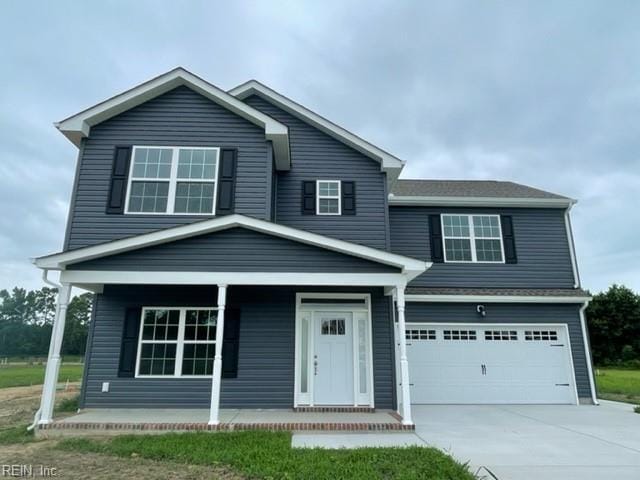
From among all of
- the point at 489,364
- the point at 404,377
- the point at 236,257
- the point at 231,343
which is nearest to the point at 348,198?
the point at 236,257

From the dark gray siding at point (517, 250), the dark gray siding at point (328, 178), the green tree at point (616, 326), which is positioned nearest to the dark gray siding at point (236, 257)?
the dark gray siding at point (328, 178)

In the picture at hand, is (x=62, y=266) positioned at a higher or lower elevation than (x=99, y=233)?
lower

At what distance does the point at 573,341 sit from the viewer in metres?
Result: 10.0

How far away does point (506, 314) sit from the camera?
1009 centimetres

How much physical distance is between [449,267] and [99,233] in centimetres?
903

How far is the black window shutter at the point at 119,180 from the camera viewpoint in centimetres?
820

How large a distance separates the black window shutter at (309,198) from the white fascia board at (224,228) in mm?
2526

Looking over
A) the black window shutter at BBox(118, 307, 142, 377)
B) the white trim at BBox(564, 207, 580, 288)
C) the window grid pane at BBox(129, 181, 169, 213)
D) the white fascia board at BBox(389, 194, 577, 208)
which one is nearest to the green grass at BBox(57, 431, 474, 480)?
the black window shutter at BBox(118, 307, 142, 377)

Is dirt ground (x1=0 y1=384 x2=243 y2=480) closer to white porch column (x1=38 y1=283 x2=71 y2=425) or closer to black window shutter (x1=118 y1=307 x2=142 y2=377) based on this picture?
white porch column (x1=38 y1=283 x2=71 y2=425)

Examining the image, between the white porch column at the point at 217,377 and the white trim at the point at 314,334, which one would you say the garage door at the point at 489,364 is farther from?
the white porch column at the point at 217,377

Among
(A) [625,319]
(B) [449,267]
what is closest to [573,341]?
(B) [449,267]

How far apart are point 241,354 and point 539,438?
223 inches

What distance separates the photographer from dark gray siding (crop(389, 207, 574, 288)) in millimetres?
10469

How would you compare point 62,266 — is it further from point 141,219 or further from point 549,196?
point 549,196
